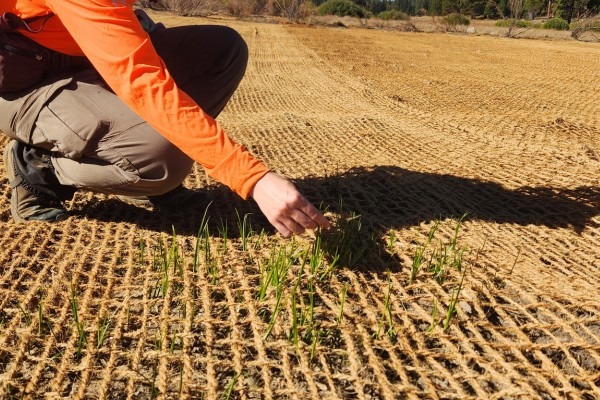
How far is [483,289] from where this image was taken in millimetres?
1344

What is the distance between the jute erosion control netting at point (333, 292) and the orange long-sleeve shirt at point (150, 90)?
12.1 inches

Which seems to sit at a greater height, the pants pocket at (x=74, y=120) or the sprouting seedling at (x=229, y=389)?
the pants pocket at (x=74, y=120)

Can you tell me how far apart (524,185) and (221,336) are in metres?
1.56

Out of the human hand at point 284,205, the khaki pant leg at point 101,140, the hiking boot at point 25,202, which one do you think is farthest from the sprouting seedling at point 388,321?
the hiking boot at point 25,202

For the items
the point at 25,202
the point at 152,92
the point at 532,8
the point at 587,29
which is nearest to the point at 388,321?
the point at 152,92

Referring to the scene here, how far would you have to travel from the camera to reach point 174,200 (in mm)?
1893

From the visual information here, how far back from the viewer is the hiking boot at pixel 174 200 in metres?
1.89

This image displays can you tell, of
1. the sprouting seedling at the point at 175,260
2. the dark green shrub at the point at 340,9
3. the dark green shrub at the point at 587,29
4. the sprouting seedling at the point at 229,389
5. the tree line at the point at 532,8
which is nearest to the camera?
the sprouting seedling at the point at 229,389

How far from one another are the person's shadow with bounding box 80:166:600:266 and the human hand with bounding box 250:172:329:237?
50cm

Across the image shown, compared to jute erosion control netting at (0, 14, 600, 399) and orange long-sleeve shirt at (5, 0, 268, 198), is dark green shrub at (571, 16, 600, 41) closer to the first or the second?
jute erosion control netting at (0, 14, 600, 399)

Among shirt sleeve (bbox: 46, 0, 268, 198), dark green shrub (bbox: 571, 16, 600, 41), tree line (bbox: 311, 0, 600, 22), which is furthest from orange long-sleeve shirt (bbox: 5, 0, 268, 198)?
tree line (bbox: 311, 0, 600, 22)

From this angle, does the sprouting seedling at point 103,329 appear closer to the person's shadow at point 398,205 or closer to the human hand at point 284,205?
the human hand at point 284,205

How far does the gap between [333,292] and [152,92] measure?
61cm

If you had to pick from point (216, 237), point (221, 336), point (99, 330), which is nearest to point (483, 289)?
point (221, 336)
